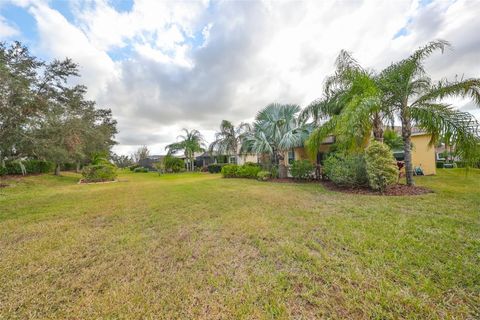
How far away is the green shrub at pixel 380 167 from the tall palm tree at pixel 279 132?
16.4 feet

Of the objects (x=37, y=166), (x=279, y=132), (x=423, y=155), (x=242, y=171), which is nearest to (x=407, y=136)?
(x=279, y=132)

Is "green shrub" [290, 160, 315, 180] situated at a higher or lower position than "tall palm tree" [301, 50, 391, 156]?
lower

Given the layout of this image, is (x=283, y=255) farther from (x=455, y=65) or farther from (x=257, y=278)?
(x=455, y=65)

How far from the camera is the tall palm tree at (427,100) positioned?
6461mm

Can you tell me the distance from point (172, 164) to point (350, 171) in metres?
24.1

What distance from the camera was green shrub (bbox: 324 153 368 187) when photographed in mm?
8016

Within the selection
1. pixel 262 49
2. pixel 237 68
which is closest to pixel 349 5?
pixel 262 49

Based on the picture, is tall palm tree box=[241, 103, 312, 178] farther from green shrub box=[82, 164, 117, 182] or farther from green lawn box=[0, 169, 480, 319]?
green shrub box=[82, 164, 117, 182]

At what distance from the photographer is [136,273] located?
255 cm

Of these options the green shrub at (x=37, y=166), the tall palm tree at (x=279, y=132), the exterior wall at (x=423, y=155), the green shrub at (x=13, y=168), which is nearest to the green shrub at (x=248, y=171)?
the tall palm tree at (x=279, y=132)

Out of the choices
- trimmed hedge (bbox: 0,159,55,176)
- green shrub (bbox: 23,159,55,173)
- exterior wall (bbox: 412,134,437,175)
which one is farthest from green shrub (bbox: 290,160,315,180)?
green shrub (bbox: 23,159,55,173)

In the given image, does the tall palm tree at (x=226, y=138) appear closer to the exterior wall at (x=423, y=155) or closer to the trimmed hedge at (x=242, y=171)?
the trimmed hedge at (x=242, y=171)

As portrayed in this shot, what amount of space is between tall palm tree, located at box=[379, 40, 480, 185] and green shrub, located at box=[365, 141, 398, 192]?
1551 mm

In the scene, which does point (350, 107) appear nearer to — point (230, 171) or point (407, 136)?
point (407, 136)
